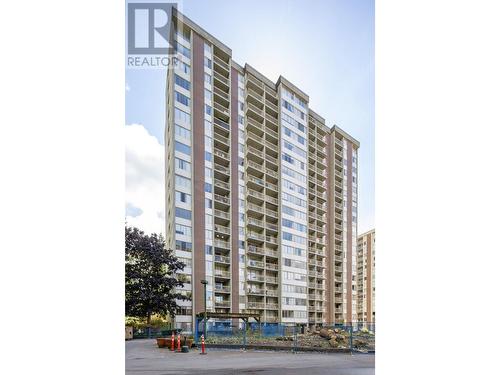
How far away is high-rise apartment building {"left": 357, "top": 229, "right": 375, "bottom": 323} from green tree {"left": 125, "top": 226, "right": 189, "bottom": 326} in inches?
146

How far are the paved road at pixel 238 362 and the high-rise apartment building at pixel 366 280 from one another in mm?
2727

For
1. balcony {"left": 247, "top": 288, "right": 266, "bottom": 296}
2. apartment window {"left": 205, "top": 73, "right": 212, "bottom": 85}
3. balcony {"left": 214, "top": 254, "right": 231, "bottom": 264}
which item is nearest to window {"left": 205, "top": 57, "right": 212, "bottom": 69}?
apartment window {"left": 205, "top": 73, "right": 212, "bottom": 85}

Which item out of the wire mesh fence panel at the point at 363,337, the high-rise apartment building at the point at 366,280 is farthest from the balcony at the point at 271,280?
the wire mesh fence panel at the point at 363,337

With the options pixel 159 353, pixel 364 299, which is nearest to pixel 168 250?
pixel 159 353

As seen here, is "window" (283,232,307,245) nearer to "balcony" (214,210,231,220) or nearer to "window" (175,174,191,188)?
"balcony" (214,210,231,220)

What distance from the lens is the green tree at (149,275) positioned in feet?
18.5

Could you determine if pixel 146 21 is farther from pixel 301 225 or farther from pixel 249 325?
pixel 249 325

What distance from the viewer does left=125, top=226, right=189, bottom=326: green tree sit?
5633mm

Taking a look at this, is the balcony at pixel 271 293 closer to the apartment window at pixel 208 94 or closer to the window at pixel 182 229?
the window at pixel 182 229

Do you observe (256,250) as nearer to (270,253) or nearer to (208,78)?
(270,253)

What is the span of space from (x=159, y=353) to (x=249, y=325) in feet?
7.10

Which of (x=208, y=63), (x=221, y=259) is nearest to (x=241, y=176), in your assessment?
(x=221, y=259)

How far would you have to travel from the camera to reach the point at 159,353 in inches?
197
